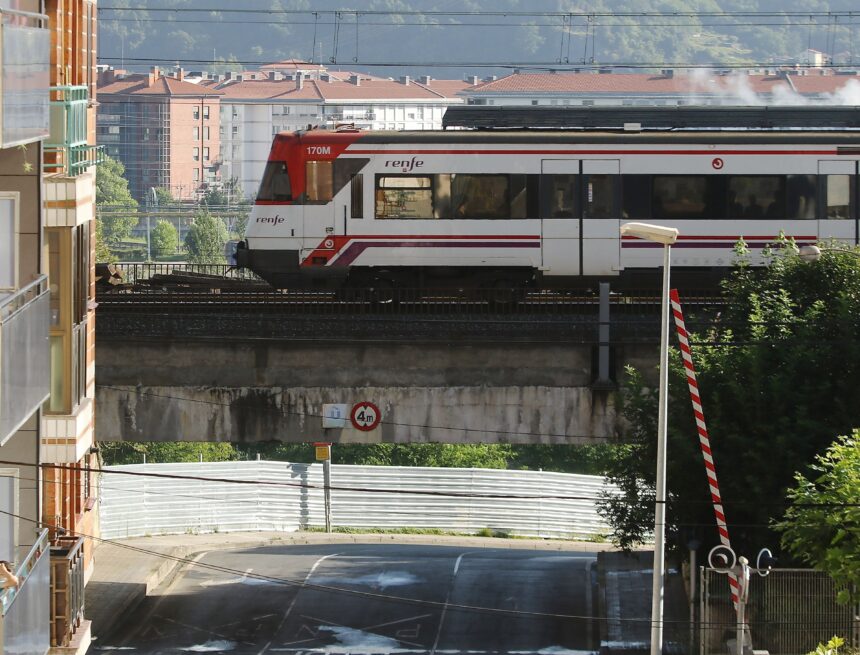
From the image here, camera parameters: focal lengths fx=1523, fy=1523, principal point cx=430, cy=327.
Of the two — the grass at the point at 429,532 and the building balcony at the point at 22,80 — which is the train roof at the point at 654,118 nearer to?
the building balcony at the point at 22,80

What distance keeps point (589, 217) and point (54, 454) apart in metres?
12.0

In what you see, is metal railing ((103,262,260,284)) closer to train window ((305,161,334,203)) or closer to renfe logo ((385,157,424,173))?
train window ((305,161,334,203))

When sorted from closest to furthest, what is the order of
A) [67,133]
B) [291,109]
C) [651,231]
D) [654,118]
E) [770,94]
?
[651,231] < [67,133] < [654,118] < [770,94] < [291,109]

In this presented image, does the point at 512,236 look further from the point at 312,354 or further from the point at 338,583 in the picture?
the point at 338,583

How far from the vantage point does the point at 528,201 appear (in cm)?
2680

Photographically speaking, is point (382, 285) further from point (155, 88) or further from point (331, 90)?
point (331, 90)

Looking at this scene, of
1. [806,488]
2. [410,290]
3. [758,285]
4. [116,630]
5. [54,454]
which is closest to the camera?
[54,454]

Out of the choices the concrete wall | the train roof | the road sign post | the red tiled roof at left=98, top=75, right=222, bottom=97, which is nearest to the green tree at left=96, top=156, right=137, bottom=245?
the red tiled roof at left=98, top=75, right=222, bottom=97

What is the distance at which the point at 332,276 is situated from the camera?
26922 millimetres

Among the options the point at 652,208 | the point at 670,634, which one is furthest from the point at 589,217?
the point at 670,634

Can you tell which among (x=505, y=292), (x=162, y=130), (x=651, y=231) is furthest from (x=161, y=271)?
(x=162, y=130)

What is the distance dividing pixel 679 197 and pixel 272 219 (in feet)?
23.8

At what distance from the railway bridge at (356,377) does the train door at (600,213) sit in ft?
8.72

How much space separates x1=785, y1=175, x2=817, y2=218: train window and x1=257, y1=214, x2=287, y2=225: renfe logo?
902cm
